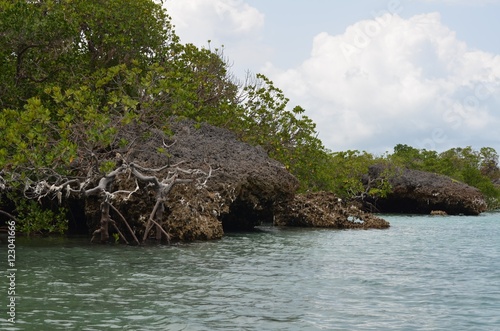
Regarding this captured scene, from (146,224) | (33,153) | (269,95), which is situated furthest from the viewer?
(269,95)

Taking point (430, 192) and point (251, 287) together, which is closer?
point (251, 287)

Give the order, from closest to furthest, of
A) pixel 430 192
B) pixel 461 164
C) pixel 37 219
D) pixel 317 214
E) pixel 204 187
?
pixel 37 219 < pixel 204 187 < pixel 317 214 < pixel 430 192 < pixel 461 164

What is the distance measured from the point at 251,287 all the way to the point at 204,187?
35.9 ft

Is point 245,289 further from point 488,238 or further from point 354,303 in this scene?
point 488,238

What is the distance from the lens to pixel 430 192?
58.8m

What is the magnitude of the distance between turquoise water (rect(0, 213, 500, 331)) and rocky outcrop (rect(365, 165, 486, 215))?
35.2m

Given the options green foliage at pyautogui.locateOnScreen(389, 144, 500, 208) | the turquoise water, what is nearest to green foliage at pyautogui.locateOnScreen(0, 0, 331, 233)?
the turquoise water

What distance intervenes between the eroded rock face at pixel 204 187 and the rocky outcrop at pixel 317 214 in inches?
108

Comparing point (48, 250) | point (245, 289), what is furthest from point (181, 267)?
point (48, 250)

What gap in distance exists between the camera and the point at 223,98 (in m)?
37.7

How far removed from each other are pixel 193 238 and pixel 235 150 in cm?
717

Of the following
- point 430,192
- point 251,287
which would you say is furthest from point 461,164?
point 251,287

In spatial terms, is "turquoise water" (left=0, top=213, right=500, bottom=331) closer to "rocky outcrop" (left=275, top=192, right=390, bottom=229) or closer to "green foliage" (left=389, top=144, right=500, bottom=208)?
"rocky outcrop" (left=275, top=192, right=390, bottom=229)

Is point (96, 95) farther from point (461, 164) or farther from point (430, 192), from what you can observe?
point (461, 164)
